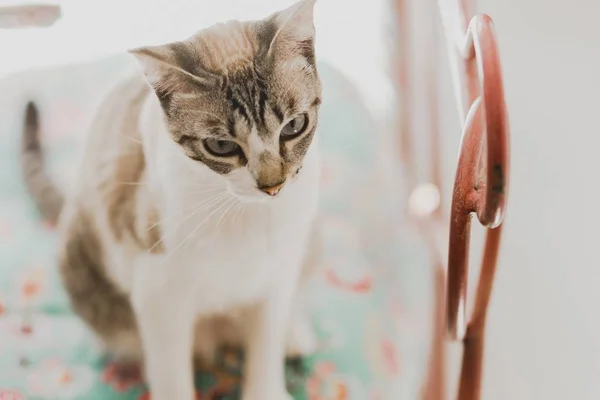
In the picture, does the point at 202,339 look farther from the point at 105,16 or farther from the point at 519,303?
the point at 519,303

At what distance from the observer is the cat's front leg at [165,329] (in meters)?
0.60

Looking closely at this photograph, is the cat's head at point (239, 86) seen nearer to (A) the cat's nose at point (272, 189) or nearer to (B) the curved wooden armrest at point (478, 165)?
(A) the cat's nose at point (272, 189)

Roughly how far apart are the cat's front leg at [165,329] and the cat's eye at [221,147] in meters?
0.13

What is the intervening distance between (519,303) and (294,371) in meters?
0.52

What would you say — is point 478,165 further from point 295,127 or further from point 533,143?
point 533,143

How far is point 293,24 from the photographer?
1.65ft

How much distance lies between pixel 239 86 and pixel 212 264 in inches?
6.8

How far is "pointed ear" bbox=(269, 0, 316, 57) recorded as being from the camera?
0.50 metres

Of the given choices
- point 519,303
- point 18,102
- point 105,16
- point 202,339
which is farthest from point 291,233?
point 519,303

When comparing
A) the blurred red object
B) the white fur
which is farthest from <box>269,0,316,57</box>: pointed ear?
the blurred red object

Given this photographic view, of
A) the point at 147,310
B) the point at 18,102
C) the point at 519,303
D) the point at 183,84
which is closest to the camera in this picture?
the point at 183,84

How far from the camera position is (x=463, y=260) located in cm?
57

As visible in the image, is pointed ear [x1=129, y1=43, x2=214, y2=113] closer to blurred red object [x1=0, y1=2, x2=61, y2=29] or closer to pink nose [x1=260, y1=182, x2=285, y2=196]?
pink nose [x1=260, y1=182, x2=285, y2=196]

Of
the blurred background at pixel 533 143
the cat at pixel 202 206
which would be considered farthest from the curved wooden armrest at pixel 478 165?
the blurred background at pixel 533 143
